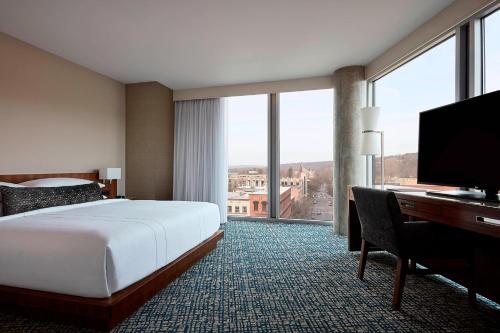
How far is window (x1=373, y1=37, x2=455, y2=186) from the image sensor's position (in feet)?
8.84

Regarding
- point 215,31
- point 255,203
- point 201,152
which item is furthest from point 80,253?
point 255,203

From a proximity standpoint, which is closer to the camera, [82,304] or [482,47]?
[82,304]

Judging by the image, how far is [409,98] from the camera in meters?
3.20

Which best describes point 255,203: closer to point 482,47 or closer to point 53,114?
point 53,114

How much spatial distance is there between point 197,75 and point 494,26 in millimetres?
3630

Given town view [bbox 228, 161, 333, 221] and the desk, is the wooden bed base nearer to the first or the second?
the desk

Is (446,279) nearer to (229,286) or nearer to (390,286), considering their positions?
(390,286)

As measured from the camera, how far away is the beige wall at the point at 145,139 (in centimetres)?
461

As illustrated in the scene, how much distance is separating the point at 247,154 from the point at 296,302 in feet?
10.7

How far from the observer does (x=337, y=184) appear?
4.02 meters

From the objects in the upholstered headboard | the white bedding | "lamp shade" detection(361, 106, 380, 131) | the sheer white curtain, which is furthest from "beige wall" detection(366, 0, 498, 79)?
the upholstered headboard

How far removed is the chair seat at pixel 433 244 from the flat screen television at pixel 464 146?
Answer: 347mm

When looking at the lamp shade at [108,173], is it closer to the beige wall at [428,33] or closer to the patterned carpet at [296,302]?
the patterned carpet at [296,302]

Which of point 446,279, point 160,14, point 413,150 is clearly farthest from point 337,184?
point 160,14
